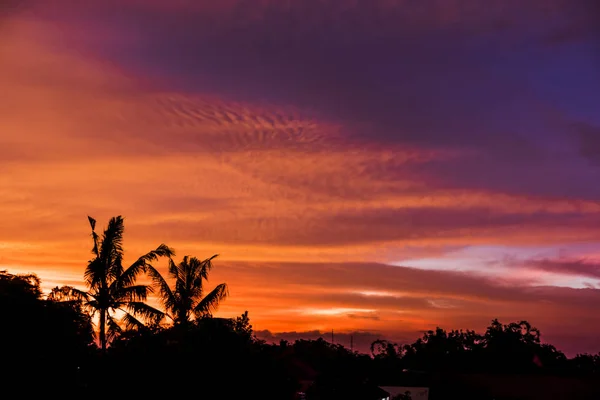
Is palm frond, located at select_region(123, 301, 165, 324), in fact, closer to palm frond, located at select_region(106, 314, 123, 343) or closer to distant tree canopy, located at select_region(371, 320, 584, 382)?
palm frond, located at select_region(106, 314, 123, 343)

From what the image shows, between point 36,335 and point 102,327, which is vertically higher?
point 102,327

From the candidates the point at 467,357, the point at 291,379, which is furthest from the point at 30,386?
the point at 467,357

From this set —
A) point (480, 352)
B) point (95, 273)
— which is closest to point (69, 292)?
point (95, 273)

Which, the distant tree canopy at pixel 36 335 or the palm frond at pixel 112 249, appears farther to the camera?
the palm frond at pixel 112 249

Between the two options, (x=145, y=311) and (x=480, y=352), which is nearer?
(x=145, y=311)

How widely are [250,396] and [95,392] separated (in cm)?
619

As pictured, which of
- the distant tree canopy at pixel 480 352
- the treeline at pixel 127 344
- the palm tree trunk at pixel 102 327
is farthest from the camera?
the distant tree canopy at pixel 480 352

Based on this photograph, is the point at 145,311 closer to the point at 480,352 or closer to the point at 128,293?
the point at 128,293

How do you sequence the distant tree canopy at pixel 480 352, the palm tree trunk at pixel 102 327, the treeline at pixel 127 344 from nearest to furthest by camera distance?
the treeline at pixel 127 344, the palm tree trunk at pixel 102 327, the distant tree canopy at pixel 480 352

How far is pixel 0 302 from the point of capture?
113 feet

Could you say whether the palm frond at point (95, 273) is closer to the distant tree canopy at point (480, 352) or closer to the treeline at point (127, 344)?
the treeline at point (127, 344)

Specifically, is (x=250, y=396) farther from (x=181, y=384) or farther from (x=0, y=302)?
(x=0, y=302)

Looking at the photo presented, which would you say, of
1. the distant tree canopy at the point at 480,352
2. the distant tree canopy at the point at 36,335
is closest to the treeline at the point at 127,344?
the distant tree canopy at the point at 36,335

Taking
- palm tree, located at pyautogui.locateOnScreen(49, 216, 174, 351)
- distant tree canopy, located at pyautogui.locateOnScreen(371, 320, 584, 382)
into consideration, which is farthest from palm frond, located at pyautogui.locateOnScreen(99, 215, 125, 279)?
distant tree canopy, located at pyautogui.locateOnScreen(371, 320, 584, 382)
